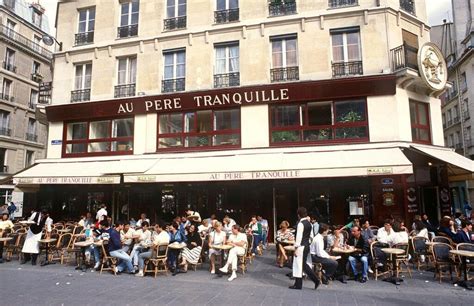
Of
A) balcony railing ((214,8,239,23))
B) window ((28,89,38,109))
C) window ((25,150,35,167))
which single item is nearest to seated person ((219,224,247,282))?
balcony railing ((214,8,239,23))

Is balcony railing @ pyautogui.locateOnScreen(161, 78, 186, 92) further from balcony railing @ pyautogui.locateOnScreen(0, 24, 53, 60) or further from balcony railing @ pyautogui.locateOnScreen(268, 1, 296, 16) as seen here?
balcony railing @ pyautogui.locateOnScreen(0, 24, 53, 60)

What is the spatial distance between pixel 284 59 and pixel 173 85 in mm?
4856

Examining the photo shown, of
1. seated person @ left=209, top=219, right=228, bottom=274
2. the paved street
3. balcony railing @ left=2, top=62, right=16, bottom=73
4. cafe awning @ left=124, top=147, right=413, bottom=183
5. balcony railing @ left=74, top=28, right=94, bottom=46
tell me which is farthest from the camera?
balcony railing @ left=2, top=62, right=16, bottom=73

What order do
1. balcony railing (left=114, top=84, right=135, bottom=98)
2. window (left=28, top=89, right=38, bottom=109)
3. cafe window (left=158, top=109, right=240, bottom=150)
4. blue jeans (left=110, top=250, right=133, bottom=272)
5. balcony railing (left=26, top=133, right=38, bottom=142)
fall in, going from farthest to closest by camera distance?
window (left=28, top=89, right=38, bottom=109), balcony railing (left=26, top=133, right=38, bottom=142), balcony railing (left=114, top=84, right=135, bottom=98), cafe window (left=158, top=109, right=240, bottom=150), blue jeans (left=110, top=250, right=133, bottom=272)

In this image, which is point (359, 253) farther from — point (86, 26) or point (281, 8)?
point (86, 26)

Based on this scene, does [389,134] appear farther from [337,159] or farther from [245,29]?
[245,29]

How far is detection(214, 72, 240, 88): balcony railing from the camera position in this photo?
13673 millimetres

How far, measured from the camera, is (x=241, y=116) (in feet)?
43.9

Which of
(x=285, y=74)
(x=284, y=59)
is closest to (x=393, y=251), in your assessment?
(x=285, y=74)

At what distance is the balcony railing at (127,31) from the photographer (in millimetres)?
15380

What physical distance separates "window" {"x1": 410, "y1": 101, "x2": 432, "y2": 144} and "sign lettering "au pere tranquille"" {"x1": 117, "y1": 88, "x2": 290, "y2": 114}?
4959mm

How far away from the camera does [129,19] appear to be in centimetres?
1564

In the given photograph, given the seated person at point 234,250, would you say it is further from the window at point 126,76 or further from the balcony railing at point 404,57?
the window at point 126,76

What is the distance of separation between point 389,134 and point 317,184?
10.3 ft
